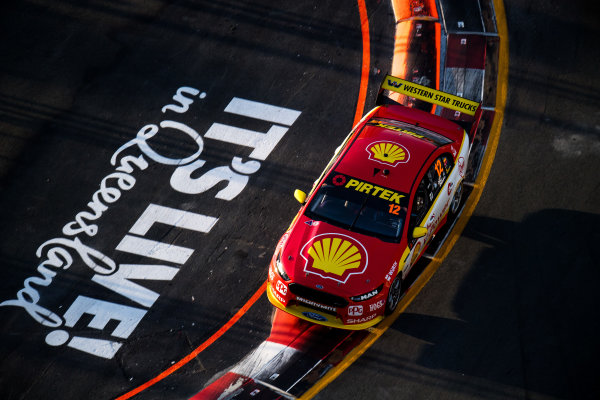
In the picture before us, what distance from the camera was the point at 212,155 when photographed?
14.9 meters

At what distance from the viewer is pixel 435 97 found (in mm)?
13656

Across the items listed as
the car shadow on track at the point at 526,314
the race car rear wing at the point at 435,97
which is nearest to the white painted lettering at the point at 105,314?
the car shadow on track at the point at 526,314

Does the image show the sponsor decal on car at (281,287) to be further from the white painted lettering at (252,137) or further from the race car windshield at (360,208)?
the white painted lettering at (252,137)

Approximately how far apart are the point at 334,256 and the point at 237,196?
3.54 m

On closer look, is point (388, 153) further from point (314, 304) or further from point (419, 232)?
point (314, 304)

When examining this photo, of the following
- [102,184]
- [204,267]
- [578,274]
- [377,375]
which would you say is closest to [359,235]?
[377,375]

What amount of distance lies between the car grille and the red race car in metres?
0.02

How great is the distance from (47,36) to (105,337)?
8486mm

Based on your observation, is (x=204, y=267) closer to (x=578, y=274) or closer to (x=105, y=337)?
(x=105, y=337)

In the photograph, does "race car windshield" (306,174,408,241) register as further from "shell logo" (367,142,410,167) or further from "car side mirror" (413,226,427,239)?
"shell logo" (367,142,410,167)

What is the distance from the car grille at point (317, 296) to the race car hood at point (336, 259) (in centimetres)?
8

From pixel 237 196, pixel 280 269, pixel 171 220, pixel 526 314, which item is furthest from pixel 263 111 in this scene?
pixel 526 314

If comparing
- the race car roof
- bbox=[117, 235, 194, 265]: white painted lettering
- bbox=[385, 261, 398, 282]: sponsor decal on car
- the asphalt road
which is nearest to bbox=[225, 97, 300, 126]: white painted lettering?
the asphalt road

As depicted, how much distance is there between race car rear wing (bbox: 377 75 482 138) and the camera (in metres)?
13.4
